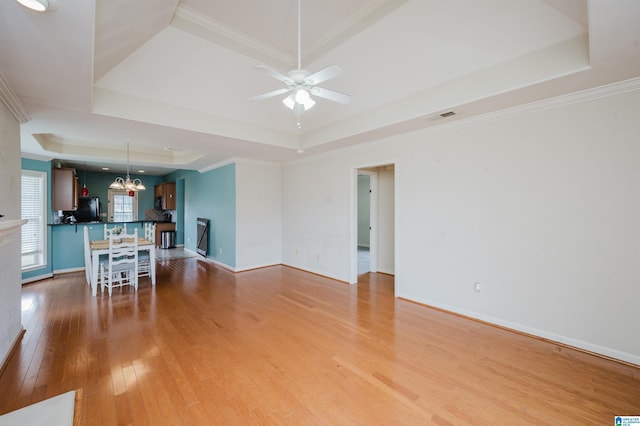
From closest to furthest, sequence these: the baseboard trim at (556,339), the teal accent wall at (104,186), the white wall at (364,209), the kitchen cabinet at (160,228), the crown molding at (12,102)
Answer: the crown molding at (12,102) → the baseboard trim at (556,339) → the kitchen cabinet at (160,228) → the teal accent wall at (104,186) → the white wall at (364,209)

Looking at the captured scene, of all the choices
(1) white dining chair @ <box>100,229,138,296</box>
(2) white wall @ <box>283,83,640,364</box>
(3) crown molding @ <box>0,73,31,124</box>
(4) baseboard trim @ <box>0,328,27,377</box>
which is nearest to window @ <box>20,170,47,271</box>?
(1) white dining chair @ <box>100,229,138,296</box>

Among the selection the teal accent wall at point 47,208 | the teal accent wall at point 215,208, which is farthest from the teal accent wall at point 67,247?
the teal accent wall at point 215,208

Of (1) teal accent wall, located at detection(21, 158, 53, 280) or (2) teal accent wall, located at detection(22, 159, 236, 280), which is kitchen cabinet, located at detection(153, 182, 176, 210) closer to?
(2) teal accent wall, located at detection(22, 159, 236, 280)

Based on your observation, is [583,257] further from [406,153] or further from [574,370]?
[406,153]

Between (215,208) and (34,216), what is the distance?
3369mm

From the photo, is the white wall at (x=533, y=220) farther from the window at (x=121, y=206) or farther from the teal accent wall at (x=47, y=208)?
the window at (x=121, y=206)

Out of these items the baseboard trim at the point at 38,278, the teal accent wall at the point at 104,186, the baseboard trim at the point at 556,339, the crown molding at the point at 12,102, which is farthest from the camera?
the teal accent wall at the point at 104,186

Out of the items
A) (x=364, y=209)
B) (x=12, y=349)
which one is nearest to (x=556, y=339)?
(x=12, y=349)

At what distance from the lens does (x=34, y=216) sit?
518 centimetres

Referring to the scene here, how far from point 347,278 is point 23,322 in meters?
4.58

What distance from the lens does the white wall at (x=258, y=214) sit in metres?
5.90

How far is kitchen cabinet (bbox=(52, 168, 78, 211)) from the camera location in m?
5.95

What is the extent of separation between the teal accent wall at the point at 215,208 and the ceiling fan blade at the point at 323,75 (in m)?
4.29

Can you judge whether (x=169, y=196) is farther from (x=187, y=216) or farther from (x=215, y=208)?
(x=215, y=208)
